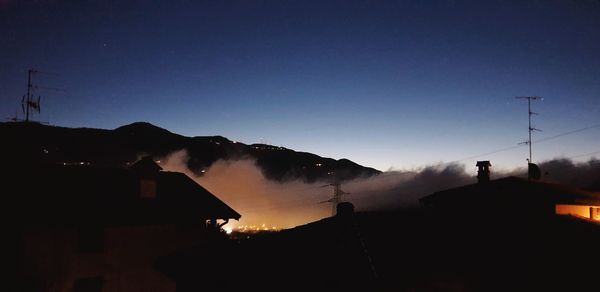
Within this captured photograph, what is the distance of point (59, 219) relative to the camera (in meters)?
20.0

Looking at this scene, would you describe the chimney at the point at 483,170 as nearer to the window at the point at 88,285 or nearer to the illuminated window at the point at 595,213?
the illuminated window at the point at 595,213

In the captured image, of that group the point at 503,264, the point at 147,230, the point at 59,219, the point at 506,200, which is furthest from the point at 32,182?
the point at 506,200

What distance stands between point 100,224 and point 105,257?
175cm

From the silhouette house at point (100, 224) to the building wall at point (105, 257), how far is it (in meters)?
0.04

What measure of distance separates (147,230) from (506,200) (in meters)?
20.1

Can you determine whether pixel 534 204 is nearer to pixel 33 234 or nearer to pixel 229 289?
pixel 229 289

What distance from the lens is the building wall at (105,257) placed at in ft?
63.8

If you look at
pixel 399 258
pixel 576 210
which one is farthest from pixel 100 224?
pixel 576 210

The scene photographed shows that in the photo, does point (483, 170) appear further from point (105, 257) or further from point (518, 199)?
point (105, 257)

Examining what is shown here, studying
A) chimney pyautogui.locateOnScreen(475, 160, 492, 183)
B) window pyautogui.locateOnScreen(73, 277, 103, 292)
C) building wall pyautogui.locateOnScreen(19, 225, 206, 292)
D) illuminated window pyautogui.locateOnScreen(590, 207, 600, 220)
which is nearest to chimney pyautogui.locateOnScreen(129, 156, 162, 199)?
building wall pyautogui.locateOnScreen(19, 225, 206, 292)

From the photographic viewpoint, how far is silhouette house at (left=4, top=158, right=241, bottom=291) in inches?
769

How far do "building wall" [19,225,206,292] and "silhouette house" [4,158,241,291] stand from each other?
42 mm

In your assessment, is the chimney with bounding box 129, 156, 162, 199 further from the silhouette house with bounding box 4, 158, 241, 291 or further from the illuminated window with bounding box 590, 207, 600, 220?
the illuminated window with bounding box 590, 207, 600, 220

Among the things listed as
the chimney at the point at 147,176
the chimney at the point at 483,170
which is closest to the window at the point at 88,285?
the chimney at the point at 147,176
